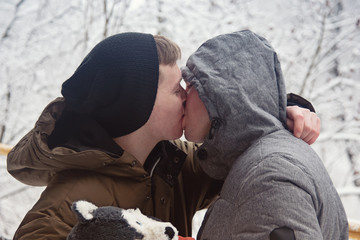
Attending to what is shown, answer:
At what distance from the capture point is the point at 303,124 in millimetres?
1346

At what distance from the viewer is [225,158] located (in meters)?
1.38

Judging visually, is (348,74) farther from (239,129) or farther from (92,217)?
(92,217)

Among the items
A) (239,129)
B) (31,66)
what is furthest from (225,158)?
(31,66)

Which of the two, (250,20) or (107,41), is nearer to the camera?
(107,41)

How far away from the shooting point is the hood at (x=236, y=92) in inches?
50.8

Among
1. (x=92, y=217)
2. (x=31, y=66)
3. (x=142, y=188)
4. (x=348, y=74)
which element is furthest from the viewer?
(x=348, y=74)

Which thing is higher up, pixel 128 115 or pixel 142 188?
pixel 128 115

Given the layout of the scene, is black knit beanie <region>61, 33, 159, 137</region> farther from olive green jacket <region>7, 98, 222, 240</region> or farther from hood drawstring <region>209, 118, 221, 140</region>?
hood drawstring <region>209, 118, 221, 140</region>

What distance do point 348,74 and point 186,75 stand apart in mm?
5893

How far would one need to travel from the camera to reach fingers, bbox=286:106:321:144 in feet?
4.38

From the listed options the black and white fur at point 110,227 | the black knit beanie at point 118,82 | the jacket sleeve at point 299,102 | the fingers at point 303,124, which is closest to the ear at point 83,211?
the black and white fur at point 110,227

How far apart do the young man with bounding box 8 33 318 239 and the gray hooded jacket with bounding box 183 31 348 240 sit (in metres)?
0.15

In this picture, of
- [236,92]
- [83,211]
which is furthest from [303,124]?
[83,211]

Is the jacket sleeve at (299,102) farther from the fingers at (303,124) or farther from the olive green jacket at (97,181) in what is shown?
the olive green jacket at (97,181)
